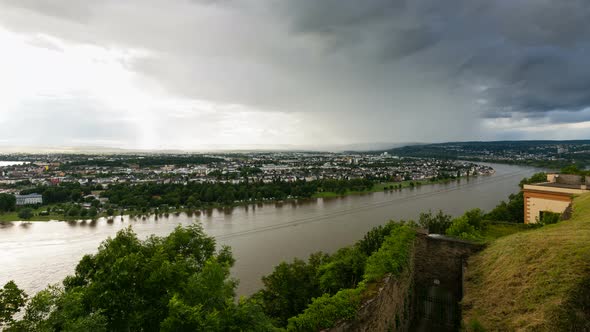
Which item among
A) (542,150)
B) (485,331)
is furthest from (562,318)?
(542,150)

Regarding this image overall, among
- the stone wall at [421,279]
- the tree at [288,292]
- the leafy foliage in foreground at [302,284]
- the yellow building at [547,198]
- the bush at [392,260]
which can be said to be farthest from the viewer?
the yellow building at [547,198]

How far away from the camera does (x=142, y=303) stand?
16.5 feet

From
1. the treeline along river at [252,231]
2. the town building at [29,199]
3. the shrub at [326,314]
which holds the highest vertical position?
the shrub at [326,314]

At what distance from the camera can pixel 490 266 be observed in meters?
5.58

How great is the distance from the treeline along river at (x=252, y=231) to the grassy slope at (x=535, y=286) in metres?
9.60

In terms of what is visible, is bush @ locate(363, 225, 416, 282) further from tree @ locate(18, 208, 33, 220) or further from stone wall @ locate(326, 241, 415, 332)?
tree @ locate(18, 208, 33, 220)

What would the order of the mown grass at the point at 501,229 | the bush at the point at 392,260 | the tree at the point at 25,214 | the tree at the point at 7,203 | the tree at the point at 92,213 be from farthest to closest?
the tree at the point at 7,203
the tree at the point at 92,213
the tree at the point at 25,214
the mown grass at the point at 501,229
the bush at the point at 392,260

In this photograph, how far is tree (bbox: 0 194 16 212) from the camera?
32.8 metres

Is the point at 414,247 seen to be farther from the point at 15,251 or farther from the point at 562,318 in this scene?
the point at 15,251

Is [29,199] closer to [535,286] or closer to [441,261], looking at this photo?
[441,261]

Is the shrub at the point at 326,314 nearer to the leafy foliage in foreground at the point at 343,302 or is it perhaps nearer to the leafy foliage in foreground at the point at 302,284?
the leafy foliage in foreground at the point at 343,302

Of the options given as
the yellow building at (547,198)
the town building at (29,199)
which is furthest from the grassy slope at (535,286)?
the town building at (29,199)

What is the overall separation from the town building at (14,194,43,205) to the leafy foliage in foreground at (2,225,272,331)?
3977cm

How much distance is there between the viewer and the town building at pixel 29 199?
3606 centimetres
